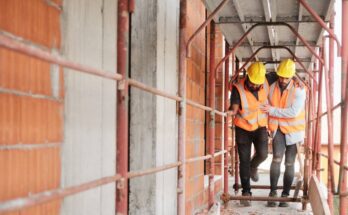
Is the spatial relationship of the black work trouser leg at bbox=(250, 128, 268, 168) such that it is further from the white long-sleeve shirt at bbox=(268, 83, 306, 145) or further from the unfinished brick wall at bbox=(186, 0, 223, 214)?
the unfinished brick wall at bbox=(186, 0, 223, 214)

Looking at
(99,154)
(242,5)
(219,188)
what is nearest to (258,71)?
(242,5)

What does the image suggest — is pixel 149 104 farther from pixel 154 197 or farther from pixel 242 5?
pixel 242 5

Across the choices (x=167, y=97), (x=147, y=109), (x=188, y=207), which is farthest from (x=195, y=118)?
(x=167, y=97)

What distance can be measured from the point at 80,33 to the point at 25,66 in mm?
523

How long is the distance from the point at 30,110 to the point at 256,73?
14.0 feet

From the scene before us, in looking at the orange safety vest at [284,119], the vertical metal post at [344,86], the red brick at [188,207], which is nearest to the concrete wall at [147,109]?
the red brick at [188,207]

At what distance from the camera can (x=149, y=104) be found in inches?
136

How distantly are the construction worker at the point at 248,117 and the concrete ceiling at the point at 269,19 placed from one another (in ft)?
1.94

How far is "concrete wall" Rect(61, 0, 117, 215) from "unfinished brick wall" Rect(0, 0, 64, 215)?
0.32 feet

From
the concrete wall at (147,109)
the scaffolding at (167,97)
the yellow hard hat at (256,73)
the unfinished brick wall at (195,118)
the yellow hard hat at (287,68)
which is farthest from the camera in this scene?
the yellow hard hat at (287,68)

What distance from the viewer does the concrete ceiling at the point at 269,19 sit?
197 inches

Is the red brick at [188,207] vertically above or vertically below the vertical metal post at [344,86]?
below

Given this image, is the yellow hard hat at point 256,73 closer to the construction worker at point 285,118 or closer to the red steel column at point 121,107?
the construction worker at point 285,118

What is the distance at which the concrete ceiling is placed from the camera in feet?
16.4
